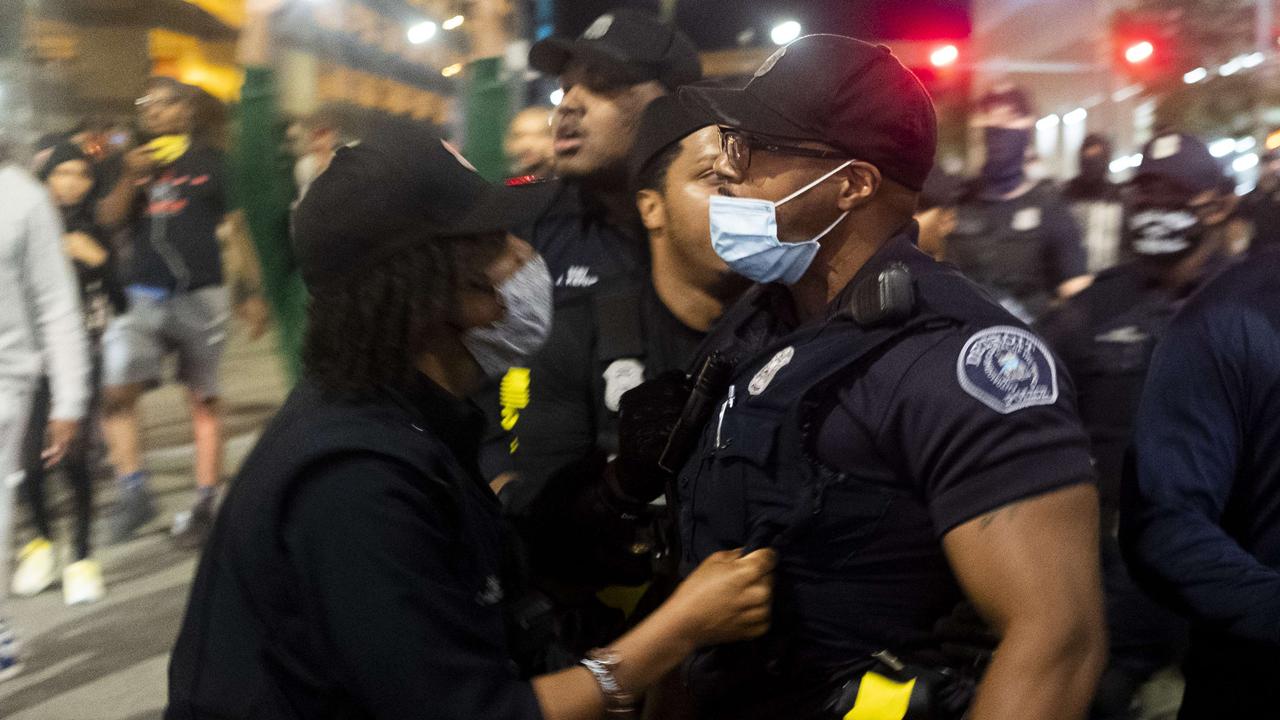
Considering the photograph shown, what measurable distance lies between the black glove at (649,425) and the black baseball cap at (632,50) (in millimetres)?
1569

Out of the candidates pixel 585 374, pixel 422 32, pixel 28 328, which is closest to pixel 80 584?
pixel 28 328

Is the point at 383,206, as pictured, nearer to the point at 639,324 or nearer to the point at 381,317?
the point at 381,317

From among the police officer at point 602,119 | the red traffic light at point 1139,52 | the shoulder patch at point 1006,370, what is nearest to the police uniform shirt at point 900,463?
the shoulder patch at point 1006,370

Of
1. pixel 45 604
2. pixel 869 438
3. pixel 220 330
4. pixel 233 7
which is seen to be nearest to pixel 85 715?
pixel 45 604

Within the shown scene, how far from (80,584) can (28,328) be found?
1.72 meters

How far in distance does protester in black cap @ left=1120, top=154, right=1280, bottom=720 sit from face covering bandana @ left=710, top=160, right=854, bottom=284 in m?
0.66

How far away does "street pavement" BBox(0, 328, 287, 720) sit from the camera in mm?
4863

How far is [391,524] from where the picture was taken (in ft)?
5.41

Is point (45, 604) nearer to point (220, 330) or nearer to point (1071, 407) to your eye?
point (220, 330)

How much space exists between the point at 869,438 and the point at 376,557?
708 mm

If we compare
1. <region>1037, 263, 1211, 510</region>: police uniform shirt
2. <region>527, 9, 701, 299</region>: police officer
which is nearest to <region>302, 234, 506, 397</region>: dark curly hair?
<region>527, 9, 701, 299</region>: police officer

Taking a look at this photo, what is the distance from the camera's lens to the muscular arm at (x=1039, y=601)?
1.66 meters

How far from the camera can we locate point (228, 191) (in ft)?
23.5

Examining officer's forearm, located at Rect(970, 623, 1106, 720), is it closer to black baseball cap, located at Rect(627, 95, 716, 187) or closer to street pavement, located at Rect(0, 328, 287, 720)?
black baseball cap, located at Rect(627, 95, 716, 187)
